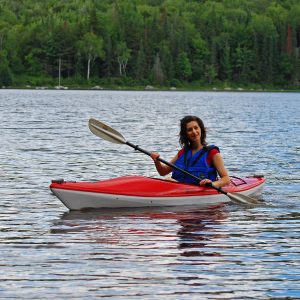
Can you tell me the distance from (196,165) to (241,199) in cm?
126

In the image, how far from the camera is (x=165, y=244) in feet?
47.2

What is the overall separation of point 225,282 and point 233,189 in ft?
23.2

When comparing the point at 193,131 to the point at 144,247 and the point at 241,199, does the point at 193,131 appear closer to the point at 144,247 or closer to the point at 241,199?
the point at 241,199

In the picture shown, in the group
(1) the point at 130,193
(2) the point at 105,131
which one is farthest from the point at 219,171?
(2) the point at 105,131

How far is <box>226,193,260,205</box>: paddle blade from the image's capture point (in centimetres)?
1825

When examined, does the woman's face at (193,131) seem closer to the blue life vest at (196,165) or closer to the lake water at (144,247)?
the blue life vest at (196,165)

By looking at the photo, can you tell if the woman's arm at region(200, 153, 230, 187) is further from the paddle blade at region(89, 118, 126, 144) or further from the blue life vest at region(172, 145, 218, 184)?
the paddle blade at region(89, 118, 126, 144)

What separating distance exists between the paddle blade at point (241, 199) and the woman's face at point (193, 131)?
1.29 meters

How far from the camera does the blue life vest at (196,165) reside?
1773 cm

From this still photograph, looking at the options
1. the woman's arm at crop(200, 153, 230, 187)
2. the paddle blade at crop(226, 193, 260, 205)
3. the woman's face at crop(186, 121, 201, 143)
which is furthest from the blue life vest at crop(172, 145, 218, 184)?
the paddle blade at crop(226, 193, 260, 205)

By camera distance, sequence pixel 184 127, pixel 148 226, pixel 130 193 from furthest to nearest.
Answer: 1. pixel 130 193
2. pixel 184 127
3. pixel 148 226

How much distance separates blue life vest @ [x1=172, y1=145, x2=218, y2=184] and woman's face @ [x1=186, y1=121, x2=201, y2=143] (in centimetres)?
28

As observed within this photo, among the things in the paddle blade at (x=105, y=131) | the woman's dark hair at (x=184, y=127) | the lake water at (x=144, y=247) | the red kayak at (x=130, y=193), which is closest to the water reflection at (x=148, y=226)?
the lake water at (x=144, y=247)

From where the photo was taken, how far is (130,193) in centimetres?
1766
